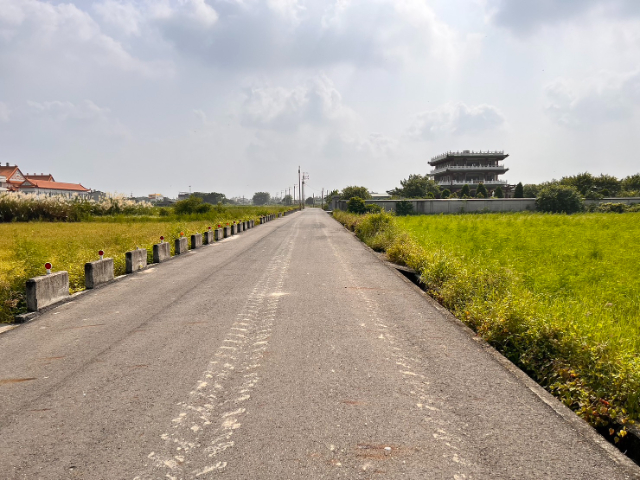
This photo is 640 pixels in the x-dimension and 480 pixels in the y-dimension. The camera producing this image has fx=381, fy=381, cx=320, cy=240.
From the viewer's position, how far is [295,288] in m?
Result: 8.26

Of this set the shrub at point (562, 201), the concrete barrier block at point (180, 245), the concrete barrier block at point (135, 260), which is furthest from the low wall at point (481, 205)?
the concrete barrier block at point (135, 260)

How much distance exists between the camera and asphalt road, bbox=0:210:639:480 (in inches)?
105

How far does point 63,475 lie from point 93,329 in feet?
11.6

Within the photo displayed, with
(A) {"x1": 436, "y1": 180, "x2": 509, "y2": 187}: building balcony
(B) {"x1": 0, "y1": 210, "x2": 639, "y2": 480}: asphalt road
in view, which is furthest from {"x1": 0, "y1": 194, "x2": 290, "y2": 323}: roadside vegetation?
(A) {"x1": 436, "y1": 180, "x2": 509, "y2": 187}: building balcony

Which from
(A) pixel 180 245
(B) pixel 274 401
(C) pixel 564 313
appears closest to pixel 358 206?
Result: (A) pixel 180 245

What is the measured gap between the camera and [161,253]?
493 inches

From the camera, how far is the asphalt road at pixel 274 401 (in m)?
2.67

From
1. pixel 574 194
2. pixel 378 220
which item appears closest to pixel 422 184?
pixel 574 194

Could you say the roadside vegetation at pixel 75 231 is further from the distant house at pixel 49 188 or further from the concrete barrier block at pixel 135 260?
the distant house at pixel 49 188

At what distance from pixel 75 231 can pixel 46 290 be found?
17.0 meters

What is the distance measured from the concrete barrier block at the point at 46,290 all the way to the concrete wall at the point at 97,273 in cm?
89

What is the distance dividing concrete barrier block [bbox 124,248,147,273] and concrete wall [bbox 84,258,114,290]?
1.04 m

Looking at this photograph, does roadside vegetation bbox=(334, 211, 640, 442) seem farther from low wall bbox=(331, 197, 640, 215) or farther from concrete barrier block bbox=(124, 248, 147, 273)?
low wall bbox=(331, 197, 640, 215)

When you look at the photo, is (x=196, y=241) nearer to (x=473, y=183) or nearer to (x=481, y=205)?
(x=481, y=205)
